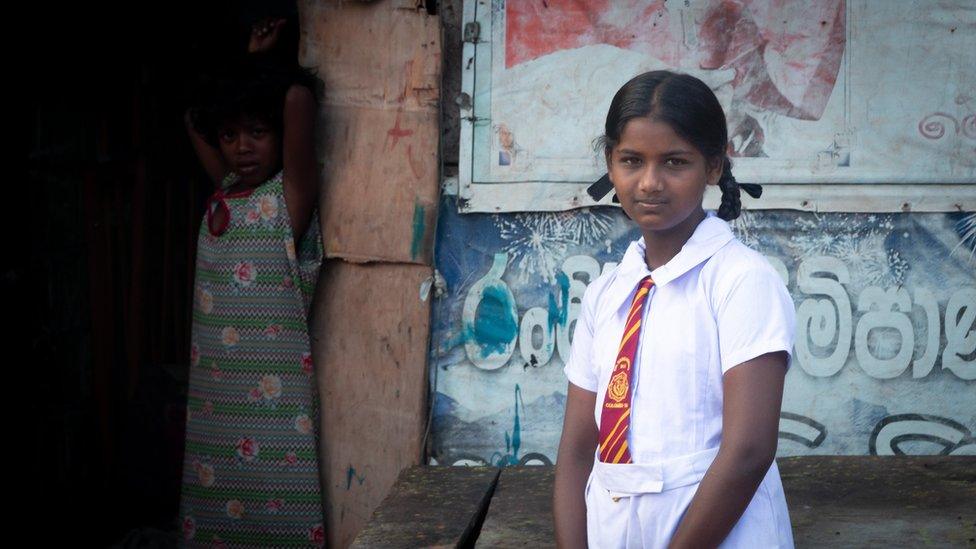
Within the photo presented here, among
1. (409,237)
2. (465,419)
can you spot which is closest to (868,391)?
(465,419)

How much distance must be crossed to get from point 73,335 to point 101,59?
3.90 feet

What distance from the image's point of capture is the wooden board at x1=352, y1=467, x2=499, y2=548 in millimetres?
2490

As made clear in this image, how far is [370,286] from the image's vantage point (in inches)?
141

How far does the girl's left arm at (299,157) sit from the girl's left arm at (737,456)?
2.02 metres

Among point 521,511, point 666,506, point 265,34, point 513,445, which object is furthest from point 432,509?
point 265,34

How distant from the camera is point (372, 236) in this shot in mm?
3568

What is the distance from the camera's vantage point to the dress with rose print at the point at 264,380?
3.53 m

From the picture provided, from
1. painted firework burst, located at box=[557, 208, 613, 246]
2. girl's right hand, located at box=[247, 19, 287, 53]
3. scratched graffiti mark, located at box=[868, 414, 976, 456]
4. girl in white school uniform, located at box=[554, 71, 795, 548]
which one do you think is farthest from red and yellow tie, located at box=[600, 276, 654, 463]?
girl's right hand, located at box=[247, 19, 287, 53]

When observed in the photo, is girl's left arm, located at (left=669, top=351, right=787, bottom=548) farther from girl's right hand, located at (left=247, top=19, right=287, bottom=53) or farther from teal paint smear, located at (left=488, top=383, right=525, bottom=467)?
girl's right hand, located at (left=247, top=19, right=287, bottom=53)

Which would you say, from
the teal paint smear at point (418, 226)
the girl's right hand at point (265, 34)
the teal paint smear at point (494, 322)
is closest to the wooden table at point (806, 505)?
the teal paint smear at point (494, 322)

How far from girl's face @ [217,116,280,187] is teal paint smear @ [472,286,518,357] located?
85cm

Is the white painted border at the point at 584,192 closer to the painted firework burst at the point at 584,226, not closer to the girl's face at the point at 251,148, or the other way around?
the painted firework burst at the point at 584,226

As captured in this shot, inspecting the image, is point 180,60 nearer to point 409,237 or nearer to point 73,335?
point 73,335

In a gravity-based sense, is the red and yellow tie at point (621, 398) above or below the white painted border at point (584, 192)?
below
